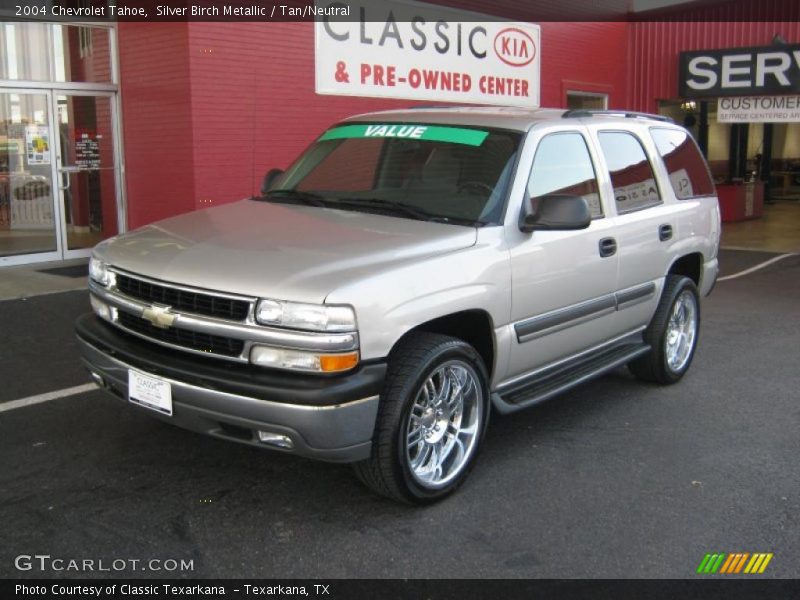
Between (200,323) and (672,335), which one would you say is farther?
(672,335)

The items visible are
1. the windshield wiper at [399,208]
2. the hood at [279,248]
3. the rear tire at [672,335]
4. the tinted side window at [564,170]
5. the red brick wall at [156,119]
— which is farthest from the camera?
the red brick wall at [156,119]

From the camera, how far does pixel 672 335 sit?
6.04 metres

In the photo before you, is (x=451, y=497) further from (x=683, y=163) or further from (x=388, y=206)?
(x=683, y=163)

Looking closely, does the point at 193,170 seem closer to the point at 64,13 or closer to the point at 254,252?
the point at 64,13

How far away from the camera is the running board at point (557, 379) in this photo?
4.35 meters

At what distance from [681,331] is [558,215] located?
242cm

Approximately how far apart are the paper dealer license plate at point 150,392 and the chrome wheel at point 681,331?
12.0 ft

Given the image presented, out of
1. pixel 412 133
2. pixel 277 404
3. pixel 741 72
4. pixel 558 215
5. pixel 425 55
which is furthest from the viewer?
pixel 741 72

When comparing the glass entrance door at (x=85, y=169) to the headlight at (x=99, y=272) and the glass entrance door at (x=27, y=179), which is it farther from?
the headlight at (x=99, y=272)

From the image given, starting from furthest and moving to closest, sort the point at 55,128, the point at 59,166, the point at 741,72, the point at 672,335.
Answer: the point at 741,72 → the point at 59,166 → the point at 55,128 → the point at 672,335

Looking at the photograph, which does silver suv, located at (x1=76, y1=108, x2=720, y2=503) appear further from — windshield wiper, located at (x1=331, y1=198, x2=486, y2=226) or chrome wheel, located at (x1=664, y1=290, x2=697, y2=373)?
chrome wheel, located at (x1=664, y1=290, x2=697, y2=373)

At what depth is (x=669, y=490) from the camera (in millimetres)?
4160

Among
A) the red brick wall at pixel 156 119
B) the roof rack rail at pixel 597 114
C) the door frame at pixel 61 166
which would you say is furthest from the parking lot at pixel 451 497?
the door frame at pixel 61 166

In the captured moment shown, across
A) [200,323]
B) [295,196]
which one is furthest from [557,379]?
[200,323]
